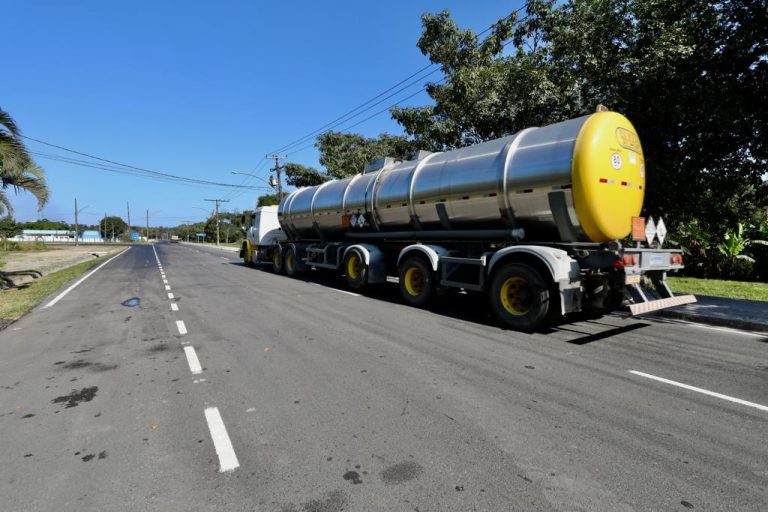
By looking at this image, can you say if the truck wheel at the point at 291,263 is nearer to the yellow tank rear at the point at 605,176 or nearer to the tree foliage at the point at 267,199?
the yellow tank rear at the point at 605,176

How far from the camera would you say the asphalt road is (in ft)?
8.51

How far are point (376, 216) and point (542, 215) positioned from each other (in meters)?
4.80

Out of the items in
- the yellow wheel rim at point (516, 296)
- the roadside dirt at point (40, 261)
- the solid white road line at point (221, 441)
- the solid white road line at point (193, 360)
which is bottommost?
the solid white road line at point (221, 441)

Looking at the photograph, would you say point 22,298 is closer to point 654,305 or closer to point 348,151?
point 654,305

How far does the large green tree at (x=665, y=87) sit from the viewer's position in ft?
30.7

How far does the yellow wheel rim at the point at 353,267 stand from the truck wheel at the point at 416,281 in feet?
6.52

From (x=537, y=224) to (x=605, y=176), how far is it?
1303 millimetres

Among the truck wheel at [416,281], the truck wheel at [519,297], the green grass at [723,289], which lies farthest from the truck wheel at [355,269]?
the green grass at [723,289]

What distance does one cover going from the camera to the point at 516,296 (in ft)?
24.0

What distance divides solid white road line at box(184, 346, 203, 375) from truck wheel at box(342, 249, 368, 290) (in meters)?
5.64

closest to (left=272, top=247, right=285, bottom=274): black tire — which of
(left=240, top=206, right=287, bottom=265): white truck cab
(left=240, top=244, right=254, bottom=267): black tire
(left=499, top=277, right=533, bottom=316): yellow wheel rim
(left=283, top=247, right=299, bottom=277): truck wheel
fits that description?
(left=283, top=247, right=299, bottom=277): truck wheel

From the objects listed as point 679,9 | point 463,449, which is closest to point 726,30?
point 679,9

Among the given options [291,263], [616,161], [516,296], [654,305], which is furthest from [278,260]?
[654,305]

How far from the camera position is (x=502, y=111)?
12320 millimetres
